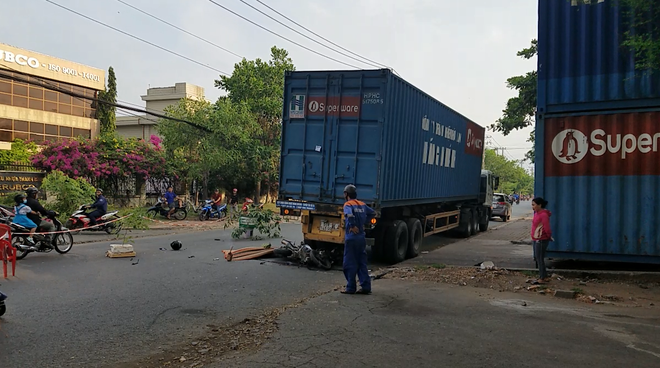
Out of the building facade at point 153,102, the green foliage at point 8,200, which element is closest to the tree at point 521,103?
the green foliage at point 8,200

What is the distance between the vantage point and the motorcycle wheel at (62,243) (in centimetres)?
1098

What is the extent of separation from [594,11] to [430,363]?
806 cm

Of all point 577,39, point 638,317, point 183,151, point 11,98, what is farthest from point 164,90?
point 638,317

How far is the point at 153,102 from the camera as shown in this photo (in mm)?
49281

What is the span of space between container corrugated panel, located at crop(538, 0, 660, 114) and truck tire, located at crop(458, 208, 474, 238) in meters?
8.24

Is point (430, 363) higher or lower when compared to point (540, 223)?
lower

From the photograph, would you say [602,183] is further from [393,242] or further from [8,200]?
[8,200]

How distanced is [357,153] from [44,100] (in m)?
31.5

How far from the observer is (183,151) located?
26328 mm

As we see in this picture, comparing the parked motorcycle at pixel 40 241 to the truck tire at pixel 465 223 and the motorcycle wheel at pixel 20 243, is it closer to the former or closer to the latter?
the motorcycle wheel at pixel 20 243

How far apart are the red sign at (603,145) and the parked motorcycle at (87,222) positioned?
11.8 m

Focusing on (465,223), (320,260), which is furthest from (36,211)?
(465,223)

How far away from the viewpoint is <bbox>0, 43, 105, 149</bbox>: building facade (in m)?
31.5

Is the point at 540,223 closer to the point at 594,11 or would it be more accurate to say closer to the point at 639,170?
the point at 639,170
